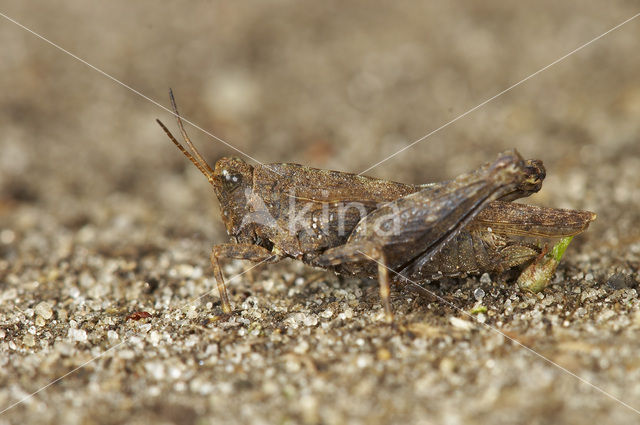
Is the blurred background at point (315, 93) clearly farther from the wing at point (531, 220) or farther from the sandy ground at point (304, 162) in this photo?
the wing at point (531, 220)

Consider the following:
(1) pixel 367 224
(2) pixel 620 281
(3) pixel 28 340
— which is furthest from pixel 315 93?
(3) pixel 28 340

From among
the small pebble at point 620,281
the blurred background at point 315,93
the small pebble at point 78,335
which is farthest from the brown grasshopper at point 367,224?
the blurred background at point 315,93

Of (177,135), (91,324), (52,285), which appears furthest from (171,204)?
(91,324)

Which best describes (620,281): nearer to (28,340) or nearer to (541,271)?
(541,271)

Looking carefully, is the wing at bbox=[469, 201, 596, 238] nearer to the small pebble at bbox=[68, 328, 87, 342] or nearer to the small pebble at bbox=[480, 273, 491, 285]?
the small pebble at bbox=[480, 273, 491, 285]

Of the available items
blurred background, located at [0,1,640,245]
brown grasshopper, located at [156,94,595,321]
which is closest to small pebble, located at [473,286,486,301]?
brown grasshopper, located at [156,94,595,321]

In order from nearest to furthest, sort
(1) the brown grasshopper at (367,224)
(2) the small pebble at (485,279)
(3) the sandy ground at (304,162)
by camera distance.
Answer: (3) the sandy ground at (304,162) < (1) the brown grasshopper at (367,224) < (2) the small pebble at (485,279)

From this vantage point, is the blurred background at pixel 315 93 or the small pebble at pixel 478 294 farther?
the blurred background at pixel 315 93
